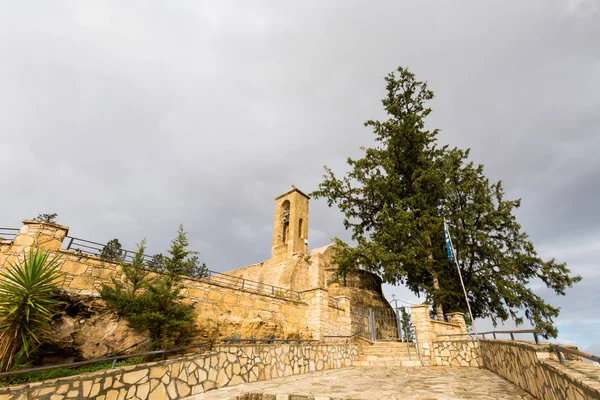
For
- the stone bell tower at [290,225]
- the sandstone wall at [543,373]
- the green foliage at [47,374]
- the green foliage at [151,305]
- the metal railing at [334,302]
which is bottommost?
the green foliage at [47,374]

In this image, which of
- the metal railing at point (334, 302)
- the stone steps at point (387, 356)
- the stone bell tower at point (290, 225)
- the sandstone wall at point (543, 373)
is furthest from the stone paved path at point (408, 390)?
the stone bell tower at point (290, 225)

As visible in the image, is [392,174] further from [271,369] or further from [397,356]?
[271,369]

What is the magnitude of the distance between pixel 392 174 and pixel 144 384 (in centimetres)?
1578

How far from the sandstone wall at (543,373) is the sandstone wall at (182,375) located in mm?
5674

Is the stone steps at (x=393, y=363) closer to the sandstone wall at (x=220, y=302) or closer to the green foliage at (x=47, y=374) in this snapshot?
the sandstone wall at (x=220, y=302)

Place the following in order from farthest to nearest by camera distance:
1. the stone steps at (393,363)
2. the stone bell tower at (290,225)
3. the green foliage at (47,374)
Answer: the stone bell tower at (290,225)
the stone steps at (393,363)
the green foliage at (47,374)

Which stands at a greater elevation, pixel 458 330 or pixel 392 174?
pixel 392 174

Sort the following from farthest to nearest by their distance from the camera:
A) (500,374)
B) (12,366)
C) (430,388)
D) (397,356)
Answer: (397,356) → (500,374) → (430,388) → (12,366)

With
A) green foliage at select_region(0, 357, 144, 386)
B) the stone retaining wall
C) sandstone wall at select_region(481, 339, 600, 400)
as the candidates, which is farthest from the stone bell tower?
sandstone wall at select_region(481, 339, 600, 400)

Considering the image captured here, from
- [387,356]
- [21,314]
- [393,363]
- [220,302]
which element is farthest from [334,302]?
[21,314]

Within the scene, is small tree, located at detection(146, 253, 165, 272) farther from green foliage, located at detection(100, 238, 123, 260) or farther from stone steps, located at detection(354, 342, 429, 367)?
stone steps, located at detection(354, 342, 429, 367)

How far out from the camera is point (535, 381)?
4.29 m

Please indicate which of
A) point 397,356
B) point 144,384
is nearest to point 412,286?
point 397,356

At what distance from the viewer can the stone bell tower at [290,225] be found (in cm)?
2319
